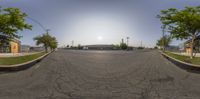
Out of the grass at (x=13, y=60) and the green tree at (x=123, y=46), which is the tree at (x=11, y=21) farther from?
the green tree at (x=123, y=46)

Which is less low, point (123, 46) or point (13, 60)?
point (123, 46)

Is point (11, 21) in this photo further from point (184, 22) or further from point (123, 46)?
point (123, 46)

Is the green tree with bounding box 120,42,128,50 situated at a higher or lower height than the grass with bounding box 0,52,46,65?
higher

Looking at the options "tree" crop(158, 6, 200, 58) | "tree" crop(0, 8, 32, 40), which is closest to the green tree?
"tree" crop(158, 6, 200, 58)

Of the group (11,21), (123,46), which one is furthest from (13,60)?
(123,46)

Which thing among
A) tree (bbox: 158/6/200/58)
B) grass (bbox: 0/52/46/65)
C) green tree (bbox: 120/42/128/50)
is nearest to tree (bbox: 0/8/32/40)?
grass (bbox: 0/52/46/65)

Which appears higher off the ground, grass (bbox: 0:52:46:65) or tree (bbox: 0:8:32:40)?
tree (bbox: 0:8:32:40)

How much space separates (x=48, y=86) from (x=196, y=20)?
72.5 feet

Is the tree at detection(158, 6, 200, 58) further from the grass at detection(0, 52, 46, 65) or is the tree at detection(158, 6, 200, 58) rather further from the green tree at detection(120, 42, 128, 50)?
the green tree at detection(120, 42, 128, 50)

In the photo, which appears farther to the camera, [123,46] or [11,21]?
[123,46]

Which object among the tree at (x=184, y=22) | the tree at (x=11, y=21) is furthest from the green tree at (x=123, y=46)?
the tree at (x=11, y=21)

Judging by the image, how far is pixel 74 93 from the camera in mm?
7133

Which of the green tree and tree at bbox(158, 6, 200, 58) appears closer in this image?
tree at bbox(158, 6, 200, 58)

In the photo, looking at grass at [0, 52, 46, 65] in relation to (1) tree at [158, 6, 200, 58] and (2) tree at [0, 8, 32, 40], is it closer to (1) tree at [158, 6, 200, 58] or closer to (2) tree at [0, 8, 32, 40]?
(2) tree at [0, 8, 32, 40]
